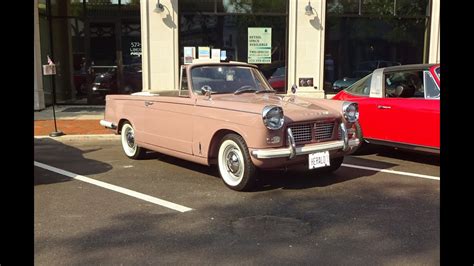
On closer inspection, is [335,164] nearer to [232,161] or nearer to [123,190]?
[232,161]

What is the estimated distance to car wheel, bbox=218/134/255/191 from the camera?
5.43 meters

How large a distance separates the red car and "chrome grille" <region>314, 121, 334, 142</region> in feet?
5.31

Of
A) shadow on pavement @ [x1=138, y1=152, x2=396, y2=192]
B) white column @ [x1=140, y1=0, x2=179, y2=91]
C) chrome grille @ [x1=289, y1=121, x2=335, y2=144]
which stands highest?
white column @ [x1=140, y1=0, x2=179, y2=91]

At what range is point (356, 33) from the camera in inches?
555

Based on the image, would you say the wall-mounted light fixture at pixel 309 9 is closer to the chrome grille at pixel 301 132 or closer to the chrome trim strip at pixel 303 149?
the chrome trim strip at pixel 303 149

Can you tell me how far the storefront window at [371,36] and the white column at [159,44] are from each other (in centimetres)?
446

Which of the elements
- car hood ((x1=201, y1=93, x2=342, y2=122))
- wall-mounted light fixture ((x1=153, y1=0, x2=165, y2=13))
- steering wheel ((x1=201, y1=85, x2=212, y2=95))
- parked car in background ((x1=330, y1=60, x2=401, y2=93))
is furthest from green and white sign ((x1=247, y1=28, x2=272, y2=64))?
steering wheel ((x1=201, y1=85, x2=212, y2=95))

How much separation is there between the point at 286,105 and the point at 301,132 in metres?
0.43

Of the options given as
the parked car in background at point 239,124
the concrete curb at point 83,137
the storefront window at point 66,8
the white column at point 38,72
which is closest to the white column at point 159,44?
the storefront window at point 66,8

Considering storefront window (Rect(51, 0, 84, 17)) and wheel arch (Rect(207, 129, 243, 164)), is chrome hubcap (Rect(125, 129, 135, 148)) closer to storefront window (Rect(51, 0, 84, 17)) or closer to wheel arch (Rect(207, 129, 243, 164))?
wheel arch (Rect(207, 129, 243, 164))

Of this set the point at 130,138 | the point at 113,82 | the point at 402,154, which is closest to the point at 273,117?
the point at 130,138

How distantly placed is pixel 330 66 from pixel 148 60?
5.34m

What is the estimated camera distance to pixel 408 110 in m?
6.81
